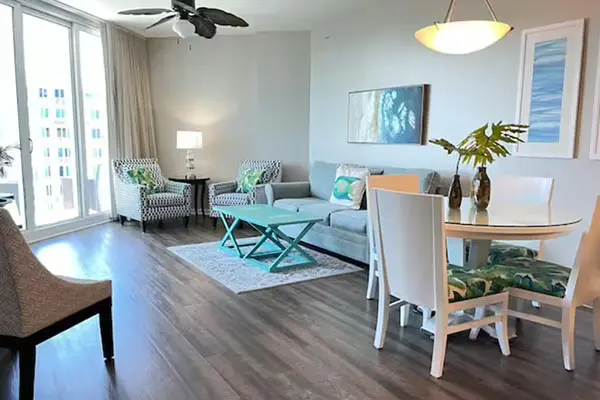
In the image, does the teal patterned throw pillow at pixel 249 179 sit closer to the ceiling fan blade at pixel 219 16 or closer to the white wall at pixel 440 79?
the white wall at pixel 440 79

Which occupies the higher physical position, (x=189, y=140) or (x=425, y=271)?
(x=189, y=140)

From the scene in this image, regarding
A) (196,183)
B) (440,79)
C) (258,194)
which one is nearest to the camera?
(440,79)

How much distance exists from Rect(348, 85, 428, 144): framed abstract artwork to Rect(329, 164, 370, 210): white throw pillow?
503mm

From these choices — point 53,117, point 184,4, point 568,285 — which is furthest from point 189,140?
point 568,285

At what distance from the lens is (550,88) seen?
358cm

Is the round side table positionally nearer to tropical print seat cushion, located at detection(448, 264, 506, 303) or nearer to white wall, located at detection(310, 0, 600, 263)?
white wall, located at detection(310, 0, 600, 263)

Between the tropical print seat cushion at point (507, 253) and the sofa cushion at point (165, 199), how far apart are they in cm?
425

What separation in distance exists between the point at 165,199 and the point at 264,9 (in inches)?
107

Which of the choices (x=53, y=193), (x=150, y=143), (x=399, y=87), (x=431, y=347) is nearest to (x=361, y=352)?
(x=431, y=347)

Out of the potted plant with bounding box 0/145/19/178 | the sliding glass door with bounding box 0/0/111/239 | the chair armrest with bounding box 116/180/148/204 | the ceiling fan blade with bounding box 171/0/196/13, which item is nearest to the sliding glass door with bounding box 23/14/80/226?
the sliding glass door with bounding box 0/0/111/239

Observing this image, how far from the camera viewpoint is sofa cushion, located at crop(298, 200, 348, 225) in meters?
4.66

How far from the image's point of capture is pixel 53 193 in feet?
19.2

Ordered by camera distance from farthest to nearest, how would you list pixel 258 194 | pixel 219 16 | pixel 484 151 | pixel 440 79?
pixel 258 194 < pixel 440 79 < pixel 219 16 < pixel 484 151

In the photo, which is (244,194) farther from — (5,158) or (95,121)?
(5,158)
